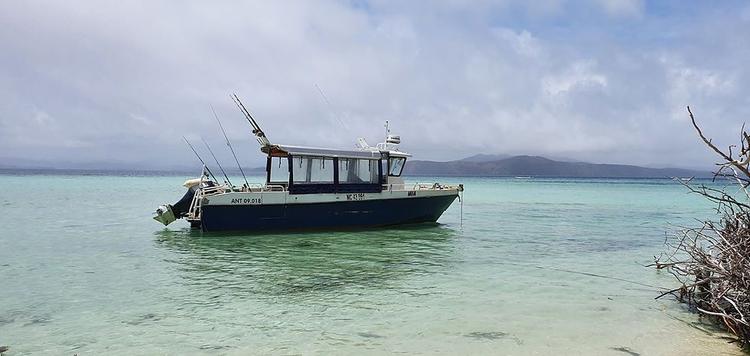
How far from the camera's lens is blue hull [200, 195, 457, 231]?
742 inches

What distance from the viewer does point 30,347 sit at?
7.49 metres

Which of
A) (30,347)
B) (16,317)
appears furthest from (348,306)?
(16,317)

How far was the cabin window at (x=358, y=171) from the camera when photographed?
20375mm

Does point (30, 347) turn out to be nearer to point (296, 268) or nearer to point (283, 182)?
point (296, 268)

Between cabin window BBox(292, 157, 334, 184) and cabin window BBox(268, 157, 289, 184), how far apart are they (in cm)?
31

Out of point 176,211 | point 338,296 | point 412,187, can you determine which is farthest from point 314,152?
point 338,296

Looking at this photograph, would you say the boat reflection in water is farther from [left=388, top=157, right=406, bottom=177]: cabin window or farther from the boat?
[left=388, top=157, right=406, bottom=177]: cabin window

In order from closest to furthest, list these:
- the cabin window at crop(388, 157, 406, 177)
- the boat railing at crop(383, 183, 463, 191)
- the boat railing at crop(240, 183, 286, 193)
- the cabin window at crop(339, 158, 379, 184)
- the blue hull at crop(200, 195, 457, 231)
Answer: the blue hull at crop(200, 195, 457, 231)
the boat railing at crop(240, 183, 286, 193)
the cabin window at crop(339, 158, 379, 184)
the boat railing at crop(383, 183, 463, 191)
the cabin window at crop(388, 157, 406, 177)

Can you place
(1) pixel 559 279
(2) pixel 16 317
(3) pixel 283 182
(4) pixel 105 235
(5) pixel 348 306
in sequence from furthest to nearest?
(4) pixel 105 235 < (3) pixel 283 182 < (1) pixel 559 279 < (5) pixel 348 306 < (2) pixel 16 317

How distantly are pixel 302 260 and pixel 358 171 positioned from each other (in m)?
6.47

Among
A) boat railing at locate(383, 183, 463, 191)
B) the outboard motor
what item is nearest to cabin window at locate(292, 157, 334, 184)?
boat railing at locate(383, 183, 463, 191)

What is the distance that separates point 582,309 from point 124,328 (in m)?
7.36

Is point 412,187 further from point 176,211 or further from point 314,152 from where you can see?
point 176,211

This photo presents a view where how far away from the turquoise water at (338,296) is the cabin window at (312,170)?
192cm
